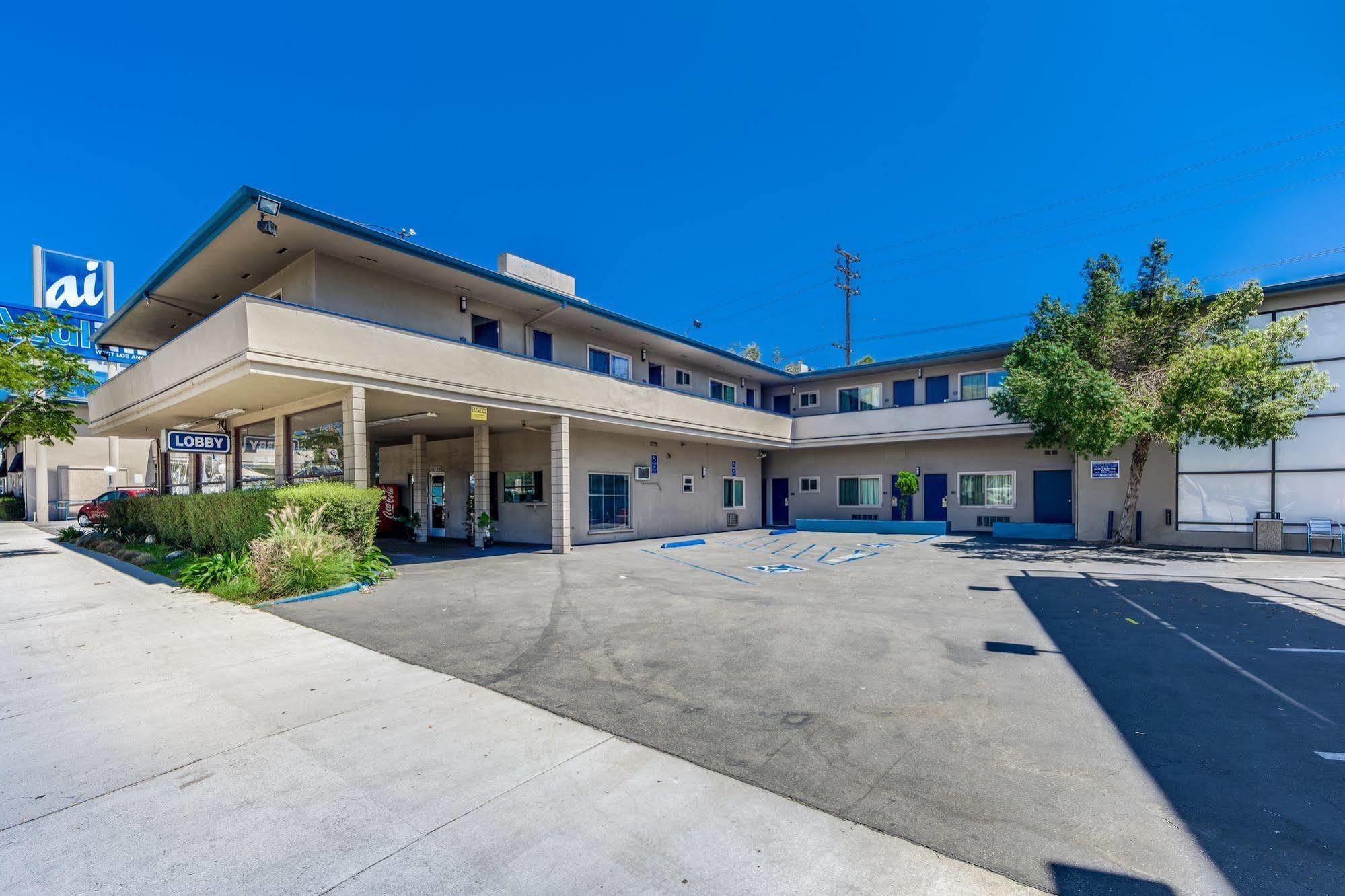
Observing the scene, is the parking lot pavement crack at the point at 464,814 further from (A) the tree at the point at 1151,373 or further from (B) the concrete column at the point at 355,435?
(A) the tree at the point at 1151,373

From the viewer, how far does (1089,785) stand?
3684mm

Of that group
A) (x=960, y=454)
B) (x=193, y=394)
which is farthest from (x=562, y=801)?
(x=960, y=454)

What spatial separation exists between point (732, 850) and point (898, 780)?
1.36 m

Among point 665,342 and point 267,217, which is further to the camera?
point 665,342

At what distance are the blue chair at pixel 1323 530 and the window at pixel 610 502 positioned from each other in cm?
1961

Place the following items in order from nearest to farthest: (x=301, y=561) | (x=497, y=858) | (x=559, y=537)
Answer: (x=497, y=858)
(x=301, y=561)
(x=559, y=537)

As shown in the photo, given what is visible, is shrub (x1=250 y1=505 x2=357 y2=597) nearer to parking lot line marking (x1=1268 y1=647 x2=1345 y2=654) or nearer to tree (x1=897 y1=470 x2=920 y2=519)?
parking lot line marking (x1=1268 y1=647 x2=1345 y2=654)

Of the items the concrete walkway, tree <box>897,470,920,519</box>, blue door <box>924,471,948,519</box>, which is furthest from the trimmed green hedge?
blue door <box>924,471,948,519</box>

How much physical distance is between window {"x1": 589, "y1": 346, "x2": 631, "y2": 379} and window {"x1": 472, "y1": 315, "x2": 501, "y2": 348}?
3.67m

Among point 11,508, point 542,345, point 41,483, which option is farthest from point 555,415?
point 11,508

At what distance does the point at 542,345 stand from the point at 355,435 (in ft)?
24.1

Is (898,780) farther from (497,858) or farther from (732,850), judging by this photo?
(497,858)

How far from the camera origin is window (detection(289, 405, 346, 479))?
1427cm

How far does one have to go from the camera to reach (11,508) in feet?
112
